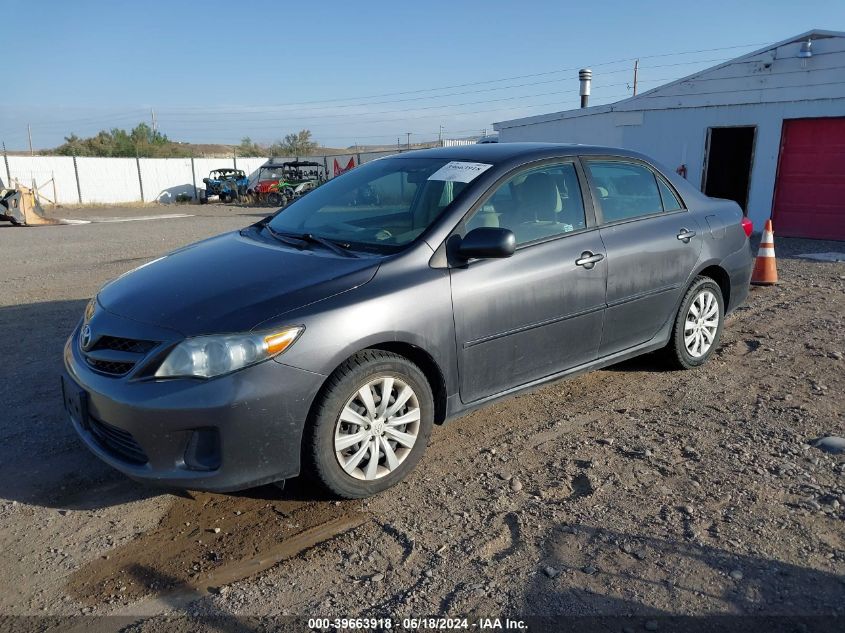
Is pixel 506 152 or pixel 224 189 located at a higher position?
pixel 506 152

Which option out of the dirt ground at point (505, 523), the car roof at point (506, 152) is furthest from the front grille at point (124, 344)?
the car roof at point (506, 152)

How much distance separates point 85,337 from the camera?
3.42 m

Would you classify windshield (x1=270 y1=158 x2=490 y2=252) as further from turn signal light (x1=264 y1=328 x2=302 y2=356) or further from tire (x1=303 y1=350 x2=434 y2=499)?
turn signal light (x1=264 y1=328 x2=302 y2=356)

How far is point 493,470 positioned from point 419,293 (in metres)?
1.08

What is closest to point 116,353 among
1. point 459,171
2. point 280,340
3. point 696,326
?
point 280,340

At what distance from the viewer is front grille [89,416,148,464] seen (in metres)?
3.03

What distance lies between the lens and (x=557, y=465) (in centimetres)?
371

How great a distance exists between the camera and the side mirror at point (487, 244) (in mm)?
3480

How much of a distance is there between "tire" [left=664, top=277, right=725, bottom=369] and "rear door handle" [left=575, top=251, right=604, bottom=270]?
3.68 ft

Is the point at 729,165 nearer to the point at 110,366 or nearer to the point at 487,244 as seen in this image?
the point at 487,244

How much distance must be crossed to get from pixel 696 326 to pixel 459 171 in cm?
237

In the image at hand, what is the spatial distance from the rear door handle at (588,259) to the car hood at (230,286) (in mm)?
1395

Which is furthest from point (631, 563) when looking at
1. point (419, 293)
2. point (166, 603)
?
point (166, 603)

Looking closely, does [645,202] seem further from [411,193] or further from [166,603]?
[166,603]
